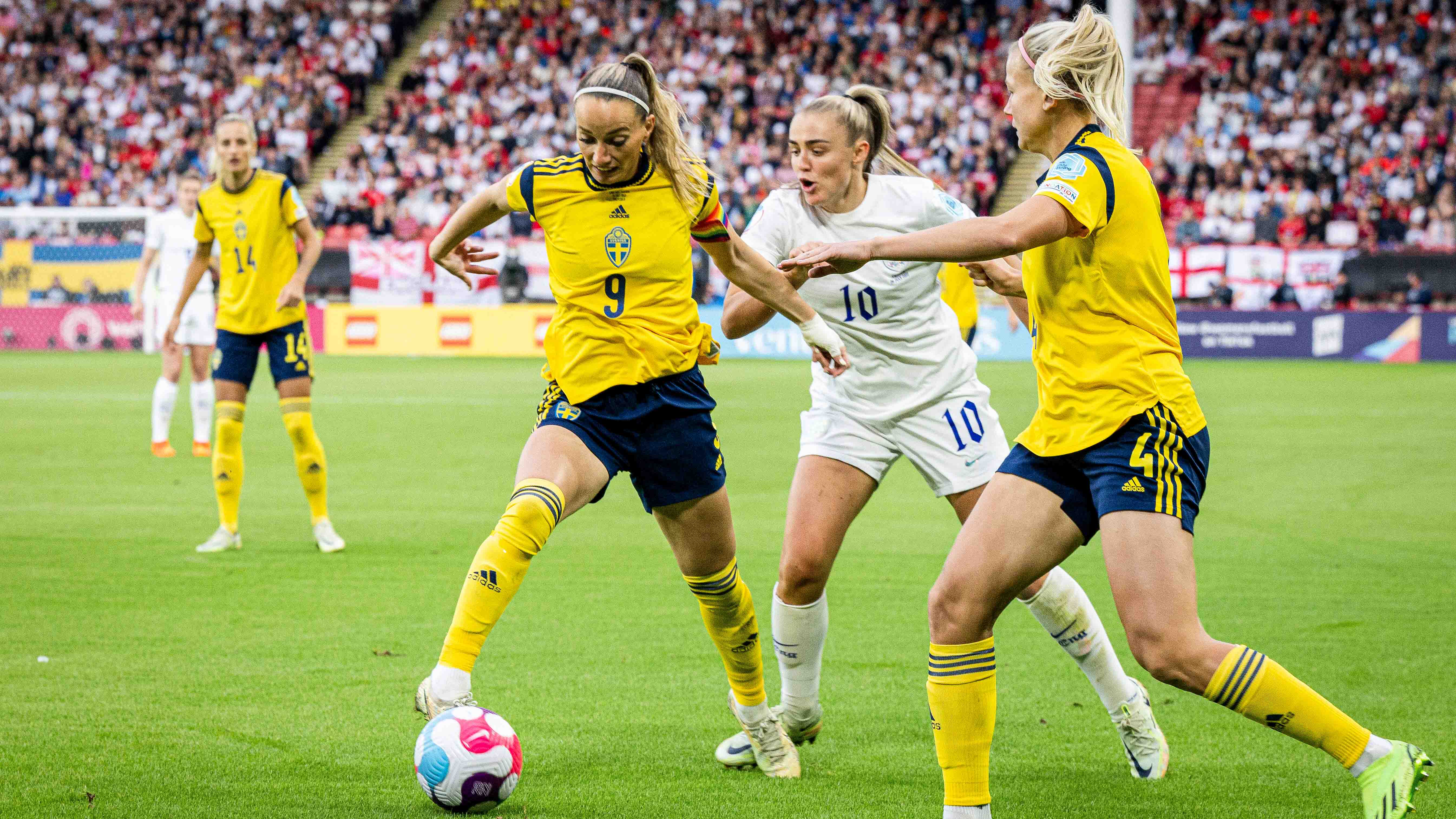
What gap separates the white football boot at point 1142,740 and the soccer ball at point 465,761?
1974 millimetres

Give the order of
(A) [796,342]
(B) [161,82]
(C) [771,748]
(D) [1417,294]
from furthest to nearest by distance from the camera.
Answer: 1. (B) [161,82]
2. (A) [796,342]
3. (D) [1417,294]
4. (C) [771,748]

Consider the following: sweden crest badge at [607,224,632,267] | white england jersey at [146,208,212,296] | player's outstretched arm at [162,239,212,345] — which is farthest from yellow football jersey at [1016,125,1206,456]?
white england jersey at [146,208,212,296]

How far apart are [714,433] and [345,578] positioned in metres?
3.59

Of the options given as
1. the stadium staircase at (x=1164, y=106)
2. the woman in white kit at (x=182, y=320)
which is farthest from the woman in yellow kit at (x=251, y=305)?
the stadium staircase at (x=1164, y=106)

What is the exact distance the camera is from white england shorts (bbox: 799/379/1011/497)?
15.7ft

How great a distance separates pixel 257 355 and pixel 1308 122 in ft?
83.8

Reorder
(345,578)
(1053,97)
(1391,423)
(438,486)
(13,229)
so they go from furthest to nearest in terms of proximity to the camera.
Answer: (13,229) → (1391,423) → (438,486) → (345,578) → (1053,97)

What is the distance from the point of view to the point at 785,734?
4539 mm

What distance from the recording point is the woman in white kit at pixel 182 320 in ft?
39.8

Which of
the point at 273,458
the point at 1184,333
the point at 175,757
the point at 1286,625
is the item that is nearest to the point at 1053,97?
the point at 175,757

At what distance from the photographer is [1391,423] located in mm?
14250

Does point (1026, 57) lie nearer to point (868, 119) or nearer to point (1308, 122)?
point (868, 119)

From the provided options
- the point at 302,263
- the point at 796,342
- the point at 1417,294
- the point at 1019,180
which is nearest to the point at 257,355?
the point at 302,263

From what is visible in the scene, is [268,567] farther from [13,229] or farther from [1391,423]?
[13,229]
